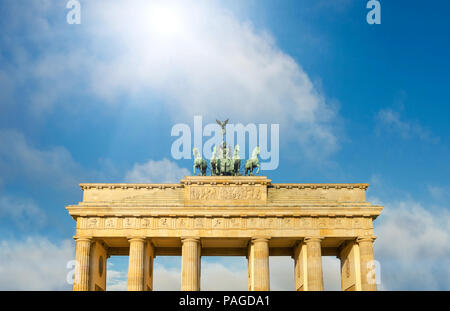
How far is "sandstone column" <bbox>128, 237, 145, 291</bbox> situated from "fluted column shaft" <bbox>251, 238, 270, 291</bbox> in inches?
350

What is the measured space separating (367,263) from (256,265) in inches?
341

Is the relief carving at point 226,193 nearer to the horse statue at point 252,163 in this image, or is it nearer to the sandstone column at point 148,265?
the horse statue at point 252,163

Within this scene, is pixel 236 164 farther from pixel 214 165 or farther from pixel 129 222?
pixel 129 222

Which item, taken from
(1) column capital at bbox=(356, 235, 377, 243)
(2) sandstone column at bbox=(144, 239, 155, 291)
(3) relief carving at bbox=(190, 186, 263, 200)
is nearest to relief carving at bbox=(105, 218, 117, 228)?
(2) sandstone column at bbox=(144, 239, 155, 291)

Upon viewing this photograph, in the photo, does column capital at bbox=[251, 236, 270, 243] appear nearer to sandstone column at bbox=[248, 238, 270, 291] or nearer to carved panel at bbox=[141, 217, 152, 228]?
sandstone column at bbox=[248, 238, 270, 291]

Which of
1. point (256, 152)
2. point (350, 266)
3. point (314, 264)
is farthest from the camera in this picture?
point (256, 152)

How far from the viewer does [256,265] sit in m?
43.2

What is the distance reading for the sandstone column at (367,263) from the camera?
4197 cm

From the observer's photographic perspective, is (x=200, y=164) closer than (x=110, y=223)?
No

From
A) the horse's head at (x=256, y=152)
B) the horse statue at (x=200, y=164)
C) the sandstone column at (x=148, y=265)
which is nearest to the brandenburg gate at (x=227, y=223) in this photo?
the sandstone column at (x=148, y=265)

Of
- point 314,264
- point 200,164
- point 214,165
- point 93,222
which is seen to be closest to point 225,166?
point 214,165

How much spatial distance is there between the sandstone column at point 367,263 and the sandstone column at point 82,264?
70.3 feet
